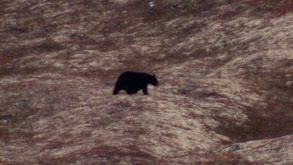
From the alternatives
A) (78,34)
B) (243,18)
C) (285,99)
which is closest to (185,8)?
(243,18)

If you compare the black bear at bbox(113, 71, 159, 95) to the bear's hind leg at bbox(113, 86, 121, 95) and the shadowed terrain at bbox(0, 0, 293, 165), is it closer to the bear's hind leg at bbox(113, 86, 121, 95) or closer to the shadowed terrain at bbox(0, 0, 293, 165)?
the bear's hind leg at bbox(113, 86, 121, 95)

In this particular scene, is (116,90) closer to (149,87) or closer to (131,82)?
(131,82)

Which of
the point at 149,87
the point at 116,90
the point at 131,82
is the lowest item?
the point at 149,87

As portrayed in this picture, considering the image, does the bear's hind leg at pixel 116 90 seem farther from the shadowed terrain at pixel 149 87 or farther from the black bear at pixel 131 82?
the shadowed terrain at pixel 149 87

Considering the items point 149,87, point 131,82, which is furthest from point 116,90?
point 149,87

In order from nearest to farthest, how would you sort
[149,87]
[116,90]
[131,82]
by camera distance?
[131,82], [116,90], [149,87]

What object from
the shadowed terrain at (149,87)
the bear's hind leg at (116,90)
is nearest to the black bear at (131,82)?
the bear's hind leg at (116,90)

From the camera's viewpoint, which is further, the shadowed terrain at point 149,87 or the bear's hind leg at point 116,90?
the bear's hind leg at point 116,90

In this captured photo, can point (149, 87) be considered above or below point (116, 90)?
below

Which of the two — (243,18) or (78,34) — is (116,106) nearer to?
(243,18)
